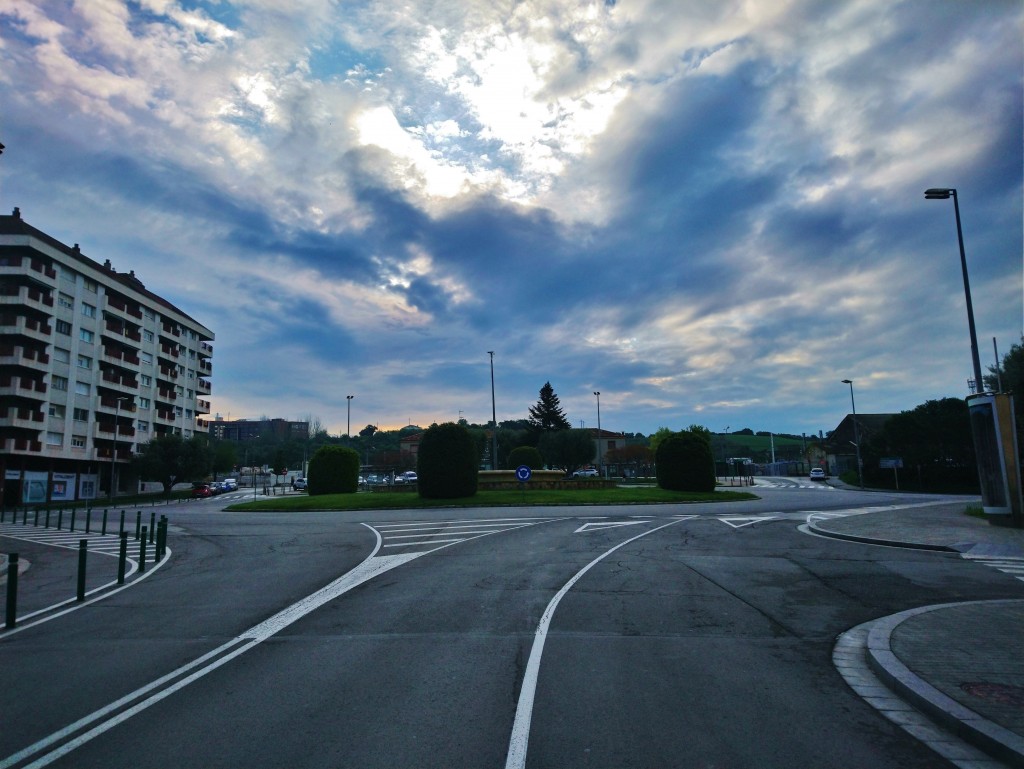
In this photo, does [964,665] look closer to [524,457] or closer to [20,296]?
[524,457]

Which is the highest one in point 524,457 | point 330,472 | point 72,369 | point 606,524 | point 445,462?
point 72,369

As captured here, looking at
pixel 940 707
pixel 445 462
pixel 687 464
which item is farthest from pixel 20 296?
pixel 940 707

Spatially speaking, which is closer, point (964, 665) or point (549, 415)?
point (964, 665)

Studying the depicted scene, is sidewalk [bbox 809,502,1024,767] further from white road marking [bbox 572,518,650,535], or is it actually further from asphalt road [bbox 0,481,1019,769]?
white road marking [bbox 572,518,650,535]

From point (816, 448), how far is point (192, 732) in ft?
383

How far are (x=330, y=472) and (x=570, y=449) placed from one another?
43593 mm

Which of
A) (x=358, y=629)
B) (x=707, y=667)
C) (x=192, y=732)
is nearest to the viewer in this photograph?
(x=192, y=732)

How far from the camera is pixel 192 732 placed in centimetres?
512

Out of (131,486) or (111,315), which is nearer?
(111,315)

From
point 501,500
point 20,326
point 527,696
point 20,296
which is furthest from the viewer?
point 20,296

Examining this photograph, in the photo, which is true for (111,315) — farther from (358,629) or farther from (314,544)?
(358,629)

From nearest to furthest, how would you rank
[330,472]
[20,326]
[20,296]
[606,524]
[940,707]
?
[940,707] < [606,524] < [330,472] < [20,326] < [20,296]

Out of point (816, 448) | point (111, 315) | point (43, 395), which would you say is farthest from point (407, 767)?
point (816, 448)

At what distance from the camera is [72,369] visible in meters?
63.0
